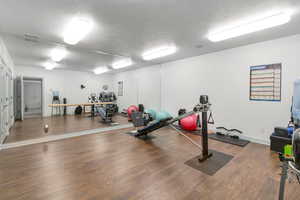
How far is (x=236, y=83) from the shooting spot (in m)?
4.34

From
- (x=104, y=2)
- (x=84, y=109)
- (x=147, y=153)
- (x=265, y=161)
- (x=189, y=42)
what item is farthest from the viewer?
(x=84, y=109)

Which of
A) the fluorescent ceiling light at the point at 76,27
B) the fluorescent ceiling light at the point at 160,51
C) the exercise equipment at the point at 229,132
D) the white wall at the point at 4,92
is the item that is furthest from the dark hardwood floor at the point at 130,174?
the fluorescent ceiling light at the point at 160,51

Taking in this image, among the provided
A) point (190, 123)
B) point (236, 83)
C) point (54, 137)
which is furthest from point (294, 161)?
point (54, 137)

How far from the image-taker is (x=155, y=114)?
6.12 m

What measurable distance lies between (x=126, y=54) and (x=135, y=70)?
223 centimetres

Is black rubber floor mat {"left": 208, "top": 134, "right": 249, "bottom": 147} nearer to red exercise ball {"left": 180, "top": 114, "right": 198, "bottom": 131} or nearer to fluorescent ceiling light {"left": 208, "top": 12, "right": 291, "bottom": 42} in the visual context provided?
red exercise ball {"left": 180, "top": 114, "right": 198, "bottom": 131}

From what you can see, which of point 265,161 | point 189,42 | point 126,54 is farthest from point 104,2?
point 265,161

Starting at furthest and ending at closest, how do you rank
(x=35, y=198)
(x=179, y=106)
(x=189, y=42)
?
(x=179, y=106)
(x=189, y=42)
(x=35, y=198)

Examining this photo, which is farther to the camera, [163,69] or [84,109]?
[84,109]

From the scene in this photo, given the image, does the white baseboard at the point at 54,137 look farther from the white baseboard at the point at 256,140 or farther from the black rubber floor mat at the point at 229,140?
the white baseboard at the point at 256,140

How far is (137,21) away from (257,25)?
245 cm

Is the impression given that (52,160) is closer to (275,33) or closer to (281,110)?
(281,110)

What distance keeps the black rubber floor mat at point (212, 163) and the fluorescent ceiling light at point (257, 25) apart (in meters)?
2.79

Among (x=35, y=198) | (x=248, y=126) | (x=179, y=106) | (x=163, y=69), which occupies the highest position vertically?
(x=163, y=69)
